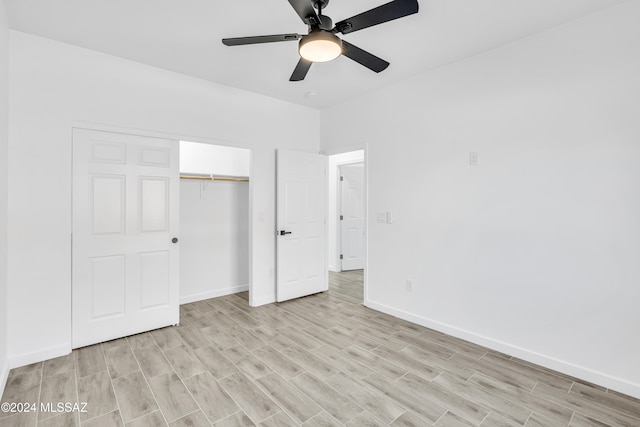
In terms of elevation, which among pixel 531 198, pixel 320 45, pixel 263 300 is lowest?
pixel 263 300

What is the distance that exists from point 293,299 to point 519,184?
9.93 ft

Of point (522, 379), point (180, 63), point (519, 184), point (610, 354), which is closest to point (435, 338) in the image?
point (522, 379)

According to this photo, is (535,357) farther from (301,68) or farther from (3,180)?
(3,180)

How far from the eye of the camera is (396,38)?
8.70 feet

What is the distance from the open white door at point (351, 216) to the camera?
6086 mm

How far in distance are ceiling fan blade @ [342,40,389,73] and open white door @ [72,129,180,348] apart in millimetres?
2212

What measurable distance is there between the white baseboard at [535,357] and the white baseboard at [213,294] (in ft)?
7.57

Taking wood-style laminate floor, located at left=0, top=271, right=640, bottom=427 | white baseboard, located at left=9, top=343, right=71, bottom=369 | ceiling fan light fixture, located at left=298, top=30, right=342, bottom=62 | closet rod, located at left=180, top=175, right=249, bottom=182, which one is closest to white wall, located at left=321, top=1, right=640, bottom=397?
wood-style laminate floor, located at left=0, top=271, right=640, bottom=427

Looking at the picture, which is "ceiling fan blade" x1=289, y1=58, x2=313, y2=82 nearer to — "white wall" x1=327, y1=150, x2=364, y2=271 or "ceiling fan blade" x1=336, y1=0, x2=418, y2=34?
"ceiling fan blade" x1=336, y1=0, x2=418, y2=34

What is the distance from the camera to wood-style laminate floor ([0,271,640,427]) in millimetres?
1942

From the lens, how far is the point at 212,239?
4.27 meters

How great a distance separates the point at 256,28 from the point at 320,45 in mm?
988

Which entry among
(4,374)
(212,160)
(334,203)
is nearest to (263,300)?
(212,160)

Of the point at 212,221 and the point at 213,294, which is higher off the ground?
the point at 212,221
